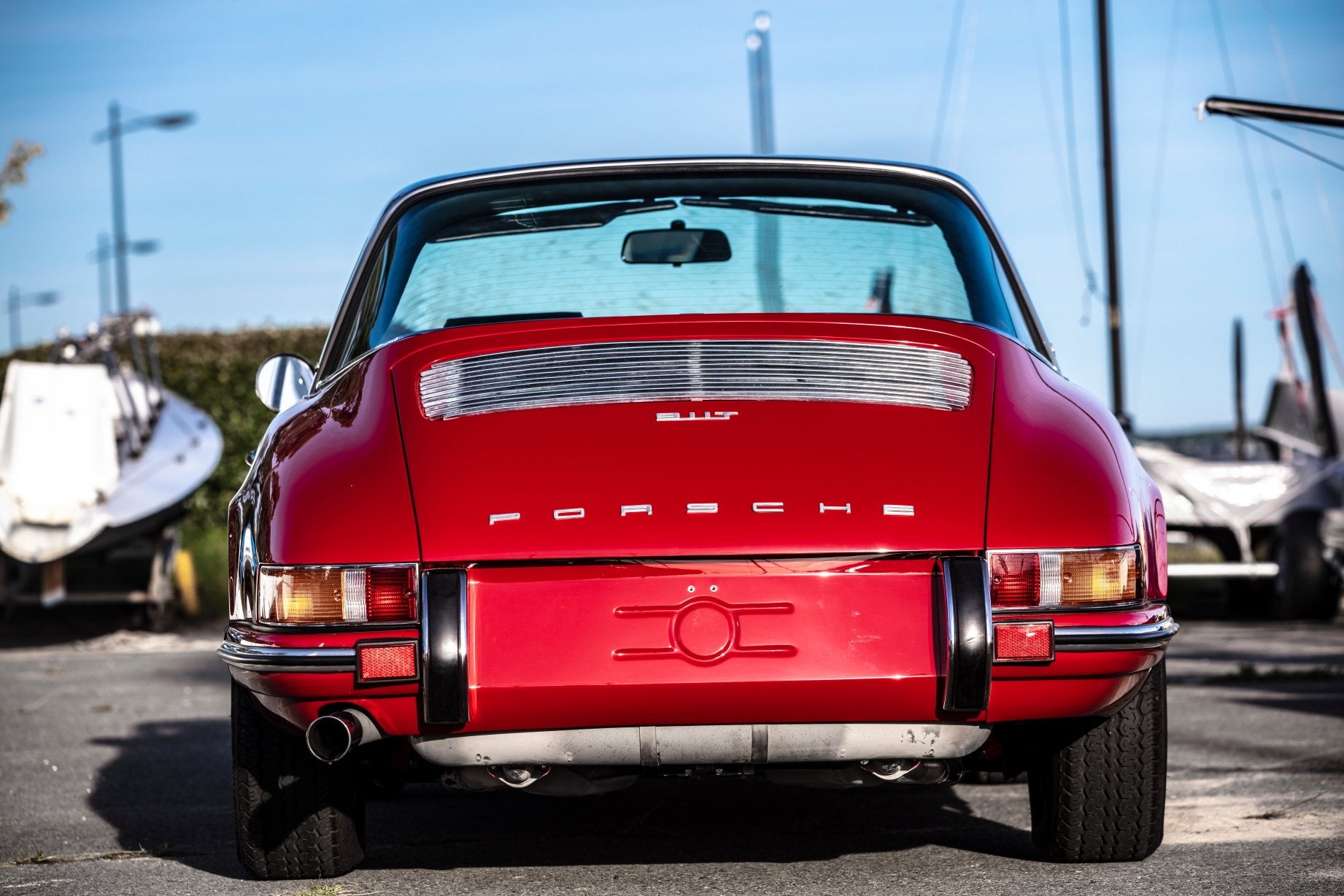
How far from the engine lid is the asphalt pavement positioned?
918 millimetres

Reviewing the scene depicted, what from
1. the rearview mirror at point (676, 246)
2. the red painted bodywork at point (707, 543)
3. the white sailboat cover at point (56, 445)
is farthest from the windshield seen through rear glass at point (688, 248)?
the white sailboat cover at point (56, 445)

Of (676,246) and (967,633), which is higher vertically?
(676,246)

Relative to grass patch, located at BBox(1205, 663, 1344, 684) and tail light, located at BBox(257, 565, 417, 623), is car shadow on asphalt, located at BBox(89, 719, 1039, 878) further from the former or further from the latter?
grass patch, located at BBox(1205, 663, 1344, 684)

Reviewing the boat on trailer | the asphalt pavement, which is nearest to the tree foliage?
the boat on trailer

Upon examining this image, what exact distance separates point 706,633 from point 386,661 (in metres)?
0.59

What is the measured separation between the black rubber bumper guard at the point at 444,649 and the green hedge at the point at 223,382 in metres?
15.9

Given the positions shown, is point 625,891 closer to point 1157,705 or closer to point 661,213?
point 1157,705

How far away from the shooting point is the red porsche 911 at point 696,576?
9.63 ft

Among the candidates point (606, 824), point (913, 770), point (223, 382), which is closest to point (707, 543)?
point (913, 770)

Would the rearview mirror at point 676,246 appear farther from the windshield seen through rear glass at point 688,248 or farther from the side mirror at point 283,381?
the side mirror at point 283,381

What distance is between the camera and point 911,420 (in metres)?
3.20

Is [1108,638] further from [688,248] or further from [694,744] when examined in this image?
[688,248]

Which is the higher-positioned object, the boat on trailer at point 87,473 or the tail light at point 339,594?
the boat on trailer at point 87,473

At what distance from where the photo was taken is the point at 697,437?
314 centimetres
